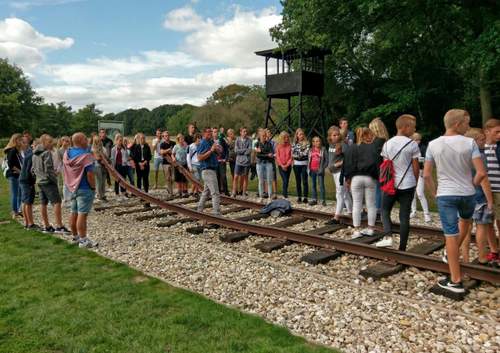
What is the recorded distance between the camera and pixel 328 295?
4.94 m

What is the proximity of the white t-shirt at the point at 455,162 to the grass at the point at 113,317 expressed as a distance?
2319 mm

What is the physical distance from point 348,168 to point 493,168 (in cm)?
211

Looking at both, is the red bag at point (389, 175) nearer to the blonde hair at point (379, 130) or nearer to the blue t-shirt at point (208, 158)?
the blonde hair at point (379, 130)

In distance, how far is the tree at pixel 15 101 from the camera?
60125 mm

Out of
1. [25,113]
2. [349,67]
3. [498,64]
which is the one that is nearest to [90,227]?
[498,64]

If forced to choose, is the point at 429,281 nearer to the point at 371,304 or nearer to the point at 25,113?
the point at 371,304

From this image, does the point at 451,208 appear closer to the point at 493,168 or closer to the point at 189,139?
the point at 493,168

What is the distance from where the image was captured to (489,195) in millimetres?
4762

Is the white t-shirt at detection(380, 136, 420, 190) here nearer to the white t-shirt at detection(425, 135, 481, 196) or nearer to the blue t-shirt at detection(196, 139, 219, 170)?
the white t-shirt at detection(425, 135, 481, 196)

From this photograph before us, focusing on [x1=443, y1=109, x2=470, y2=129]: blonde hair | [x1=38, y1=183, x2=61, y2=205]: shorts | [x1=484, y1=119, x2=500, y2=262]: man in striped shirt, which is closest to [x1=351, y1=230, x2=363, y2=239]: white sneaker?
[x1=484, y1=119, x2=500, y2=262]: man in striped shirt

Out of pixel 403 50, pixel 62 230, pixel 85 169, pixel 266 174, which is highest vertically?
pixel 403 50

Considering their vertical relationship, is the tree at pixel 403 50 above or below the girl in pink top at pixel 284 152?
above

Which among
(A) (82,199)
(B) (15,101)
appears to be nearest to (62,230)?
(A) (82,199)

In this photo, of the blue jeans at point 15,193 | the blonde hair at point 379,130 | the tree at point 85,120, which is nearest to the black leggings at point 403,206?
the blonde hair at point 379,130
